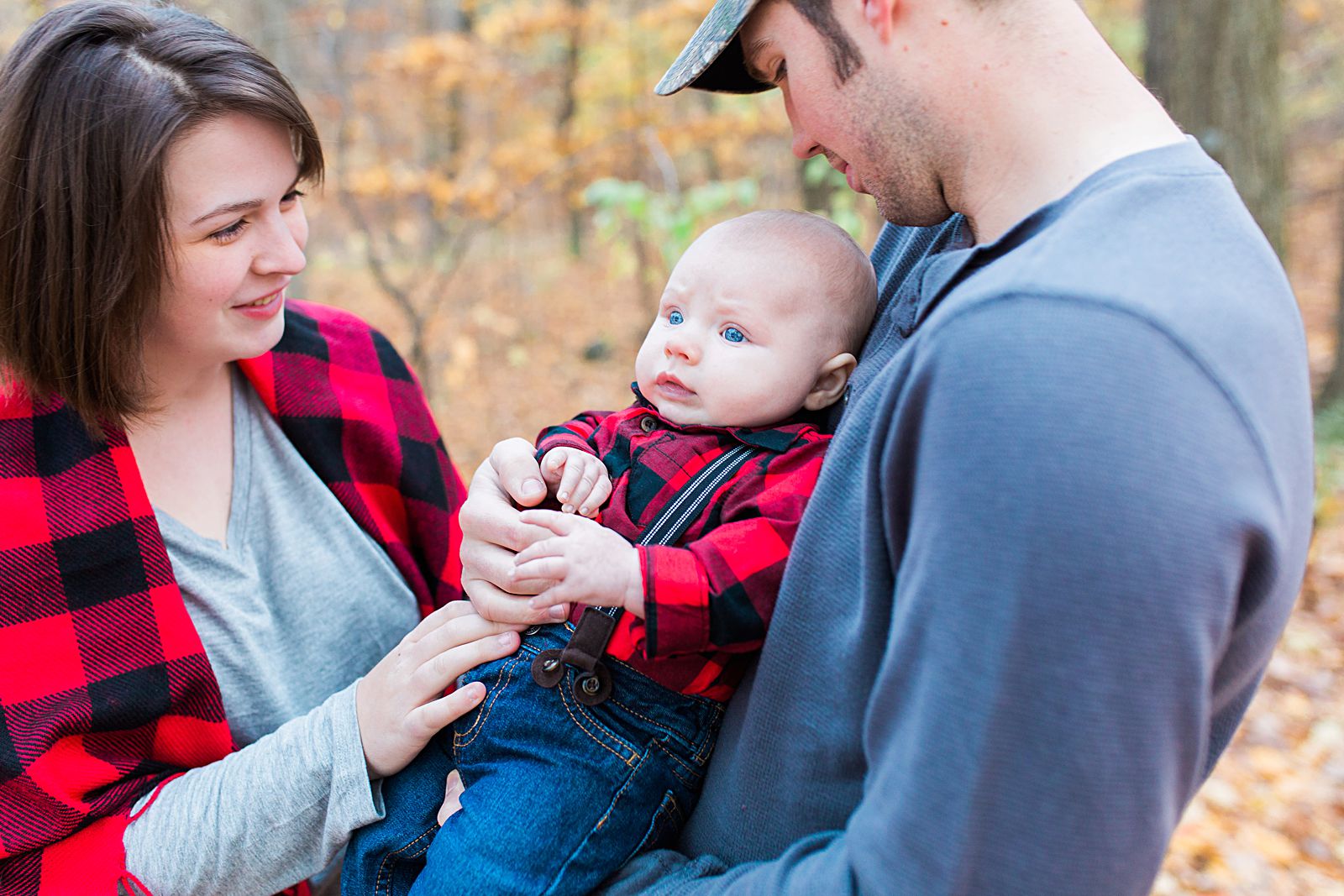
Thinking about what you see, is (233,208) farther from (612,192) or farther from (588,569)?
(612,192)

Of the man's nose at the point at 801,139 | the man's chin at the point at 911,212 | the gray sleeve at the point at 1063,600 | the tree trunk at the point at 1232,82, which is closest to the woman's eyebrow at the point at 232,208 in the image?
the man's nose at the point at 801,139

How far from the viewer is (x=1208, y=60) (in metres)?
4.44

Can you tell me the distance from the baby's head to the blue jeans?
47cm

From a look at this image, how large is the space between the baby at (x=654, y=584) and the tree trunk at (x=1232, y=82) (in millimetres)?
3649

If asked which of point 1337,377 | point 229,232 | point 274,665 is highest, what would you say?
point 229,232

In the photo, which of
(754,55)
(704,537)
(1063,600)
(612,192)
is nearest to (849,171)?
(754,55)

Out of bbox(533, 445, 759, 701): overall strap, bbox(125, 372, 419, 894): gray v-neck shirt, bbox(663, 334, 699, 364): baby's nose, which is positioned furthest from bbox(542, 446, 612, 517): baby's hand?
bbox(125, 372, 419, 894): gray v-neck shirt

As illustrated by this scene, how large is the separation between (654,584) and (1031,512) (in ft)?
2.06

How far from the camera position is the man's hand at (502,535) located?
1614 millimetres

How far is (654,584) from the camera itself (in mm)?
1437

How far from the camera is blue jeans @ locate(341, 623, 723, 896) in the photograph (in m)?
1.48

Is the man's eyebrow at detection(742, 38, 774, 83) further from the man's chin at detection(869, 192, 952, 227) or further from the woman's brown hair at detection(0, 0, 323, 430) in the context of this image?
the woman's brown hair at detection(0, 0, 323, 430)

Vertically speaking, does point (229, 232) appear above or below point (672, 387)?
above

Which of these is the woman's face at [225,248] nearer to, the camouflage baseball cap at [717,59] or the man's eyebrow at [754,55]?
the camouflage baseball cap at [717,59]
